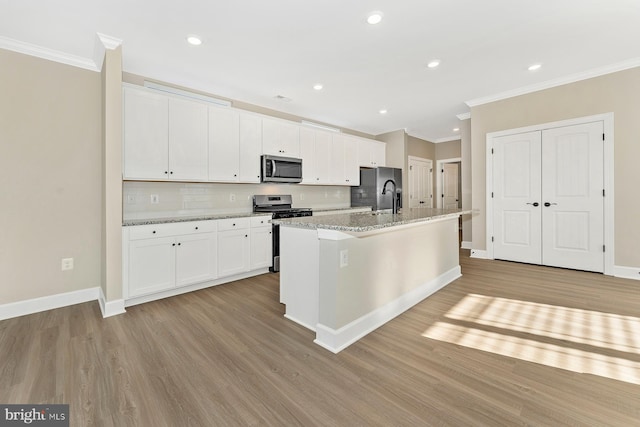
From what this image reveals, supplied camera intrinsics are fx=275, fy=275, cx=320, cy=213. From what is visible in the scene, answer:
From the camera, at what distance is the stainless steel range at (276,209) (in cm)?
417

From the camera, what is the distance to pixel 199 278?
3361 mm

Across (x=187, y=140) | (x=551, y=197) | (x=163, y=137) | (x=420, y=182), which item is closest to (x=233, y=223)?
(x=187, y=140)

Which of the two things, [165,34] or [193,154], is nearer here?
[165,34]

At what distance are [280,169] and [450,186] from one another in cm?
579

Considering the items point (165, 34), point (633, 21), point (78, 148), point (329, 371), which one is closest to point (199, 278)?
point (78, 148)

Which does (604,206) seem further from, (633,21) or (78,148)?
(78,148)

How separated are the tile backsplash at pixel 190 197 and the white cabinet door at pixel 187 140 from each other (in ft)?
1.14

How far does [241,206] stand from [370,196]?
294 cm

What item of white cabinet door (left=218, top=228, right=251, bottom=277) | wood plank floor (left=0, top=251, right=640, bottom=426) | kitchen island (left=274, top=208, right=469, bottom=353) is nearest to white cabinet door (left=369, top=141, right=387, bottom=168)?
kitchen island (left=274, top=208, right=469, bottom=353)

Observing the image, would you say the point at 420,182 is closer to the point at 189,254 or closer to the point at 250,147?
the point at 250,147

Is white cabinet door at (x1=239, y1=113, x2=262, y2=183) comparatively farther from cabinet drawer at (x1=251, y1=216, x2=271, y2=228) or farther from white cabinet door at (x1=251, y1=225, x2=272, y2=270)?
white cabinet door at (x1=251, y1=225, x2=272, y2=270)

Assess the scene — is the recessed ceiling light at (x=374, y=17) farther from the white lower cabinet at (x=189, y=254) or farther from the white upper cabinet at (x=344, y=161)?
the white upper cabinet at (x=344, y=161)

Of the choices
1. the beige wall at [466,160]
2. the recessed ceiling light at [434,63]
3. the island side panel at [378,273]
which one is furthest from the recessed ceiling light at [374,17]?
the beige wall at [466,160]

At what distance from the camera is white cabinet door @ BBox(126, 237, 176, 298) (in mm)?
2869
